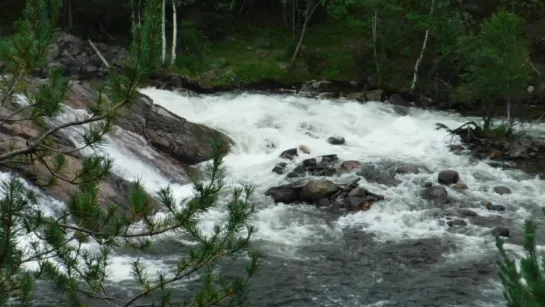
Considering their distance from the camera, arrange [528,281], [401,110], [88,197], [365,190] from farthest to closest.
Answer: [401,110], [365,190], [88,197], [528,281]

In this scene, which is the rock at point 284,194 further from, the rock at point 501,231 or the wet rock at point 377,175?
the rock at point 501,231

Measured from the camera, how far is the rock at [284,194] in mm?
20359

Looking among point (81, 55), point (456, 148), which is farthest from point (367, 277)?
point (81, 55)

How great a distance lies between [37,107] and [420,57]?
108 feet

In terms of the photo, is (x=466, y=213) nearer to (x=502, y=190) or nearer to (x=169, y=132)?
(x=502, y=190)

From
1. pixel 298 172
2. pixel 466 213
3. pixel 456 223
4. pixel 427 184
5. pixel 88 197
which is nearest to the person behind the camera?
pixel 88 197

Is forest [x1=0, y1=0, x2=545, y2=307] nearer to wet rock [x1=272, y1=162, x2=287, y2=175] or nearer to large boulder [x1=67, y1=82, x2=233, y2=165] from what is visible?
large boulder [x1=67, y1=82, x2=233, y2=165]

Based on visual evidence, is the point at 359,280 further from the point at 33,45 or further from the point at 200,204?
the point at 33,45

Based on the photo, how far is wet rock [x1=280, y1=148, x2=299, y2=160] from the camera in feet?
82.4

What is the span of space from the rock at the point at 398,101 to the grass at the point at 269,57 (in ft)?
14.5

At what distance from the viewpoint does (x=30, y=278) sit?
5.38 meters

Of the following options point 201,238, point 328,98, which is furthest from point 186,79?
point 201,238

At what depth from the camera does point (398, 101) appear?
3391cm

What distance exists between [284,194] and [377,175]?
4095mm
